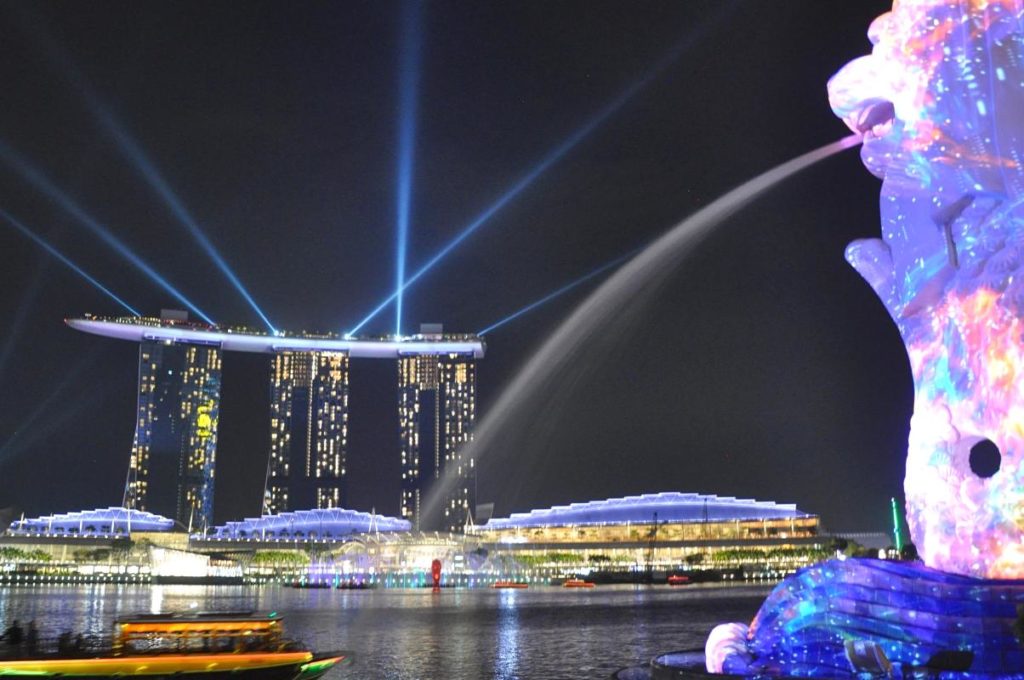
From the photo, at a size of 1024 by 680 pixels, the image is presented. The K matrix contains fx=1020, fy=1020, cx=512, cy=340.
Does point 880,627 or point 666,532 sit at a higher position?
point 666,532

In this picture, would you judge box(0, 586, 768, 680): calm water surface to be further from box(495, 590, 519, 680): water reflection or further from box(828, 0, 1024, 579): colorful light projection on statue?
box(828, 0, 1024, 579): colorful light projection on statue

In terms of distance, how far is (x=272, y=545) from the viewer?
458 feet

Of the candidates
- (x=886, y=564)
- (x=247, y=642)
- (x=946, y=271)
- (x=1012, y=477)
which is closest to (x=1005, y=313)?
(x=946, y=271)

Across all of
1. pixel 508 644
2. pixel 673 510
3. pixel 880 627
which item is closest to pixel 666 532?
pixel 673 510

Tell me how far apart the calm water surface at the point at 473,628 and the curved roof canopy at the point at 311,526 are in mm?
88939

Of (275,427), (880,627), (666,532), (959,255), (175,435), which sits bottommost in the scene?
(880,627)

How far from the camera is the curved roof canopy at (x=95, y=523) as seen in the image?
139 m

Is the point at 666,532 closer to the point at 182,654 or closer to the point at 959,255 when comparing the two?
the point at 182,654

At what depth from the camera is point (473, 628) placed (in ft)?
120

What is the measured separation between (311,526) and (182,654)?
133 meters

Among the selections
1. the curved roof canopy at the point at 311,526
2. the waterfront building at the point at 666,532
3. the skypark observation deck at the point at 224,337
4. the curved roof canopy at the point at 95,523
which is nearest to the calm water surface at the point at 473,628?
the waterfront building at the point at 666,532

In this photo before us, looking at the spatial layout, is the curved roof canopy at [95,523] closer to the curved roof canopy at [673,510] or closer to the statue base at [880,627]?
the curved roof canopy at [673,510]

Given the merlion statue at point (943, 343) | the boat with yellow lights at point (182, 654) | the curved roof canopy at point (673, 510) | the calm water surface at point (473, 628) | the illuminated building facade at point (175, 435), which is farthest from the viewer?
the illuminated building facade at point (175, 435)

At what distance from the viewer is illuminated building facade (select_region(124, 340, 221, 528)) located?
167 meters
